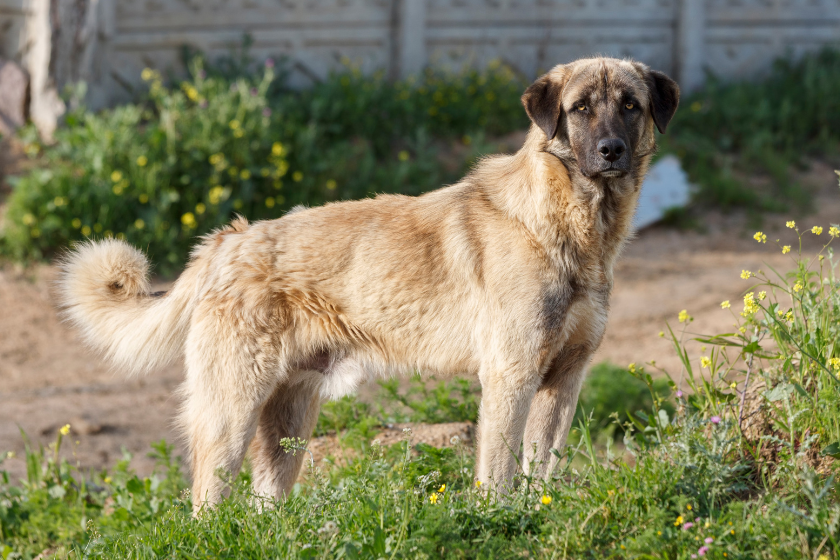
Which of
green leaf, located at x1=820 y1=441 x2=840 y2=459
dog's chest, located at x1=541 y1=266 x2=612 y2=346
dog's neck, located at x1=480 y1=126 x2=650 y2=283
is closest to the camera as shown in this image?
green leaf, located at x1=820 y1=441 x2=840 y2=459

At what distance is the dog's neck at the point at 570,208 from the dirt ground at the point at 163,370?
128 centimetres

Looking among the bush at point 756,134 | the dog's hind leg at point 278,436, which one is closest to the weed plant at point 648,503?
the dog's hind leg at point 278,436

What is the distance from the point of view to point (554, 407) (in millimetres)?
3271

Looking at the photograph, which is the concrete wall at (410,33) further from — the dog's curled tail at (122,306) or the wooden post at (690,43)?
the dog's curled tail at (122,306)

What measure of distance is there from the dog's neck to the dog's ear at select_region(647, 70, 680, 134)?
0.22 meters

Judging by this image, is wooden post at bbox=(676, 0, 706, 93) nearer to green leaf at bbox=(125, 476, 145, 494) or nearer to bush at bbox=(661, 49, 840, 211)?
bush at bbox=(661, 49, 840, 211)

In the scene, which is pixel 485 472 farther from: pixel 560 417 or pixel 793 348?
pixel 793 348

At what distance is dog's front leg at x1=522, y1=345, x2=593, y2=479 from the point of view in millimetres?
3223

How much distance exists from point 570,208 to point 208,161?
555 cm

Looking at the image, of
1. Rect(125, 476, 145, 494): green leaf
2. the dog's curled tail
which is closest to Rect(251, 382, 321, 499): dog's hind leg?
the dog's curled tail

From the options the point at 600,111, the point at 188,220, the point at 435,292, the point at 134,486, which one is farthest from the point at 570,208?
the point at 188,220

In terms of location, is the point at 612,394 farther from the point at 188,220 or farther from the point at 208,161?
the point at 208,161

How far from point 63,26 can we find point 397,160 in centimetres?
386

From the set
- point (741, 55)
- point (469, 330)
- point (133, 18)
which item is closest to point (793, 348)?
point (469, 330)
